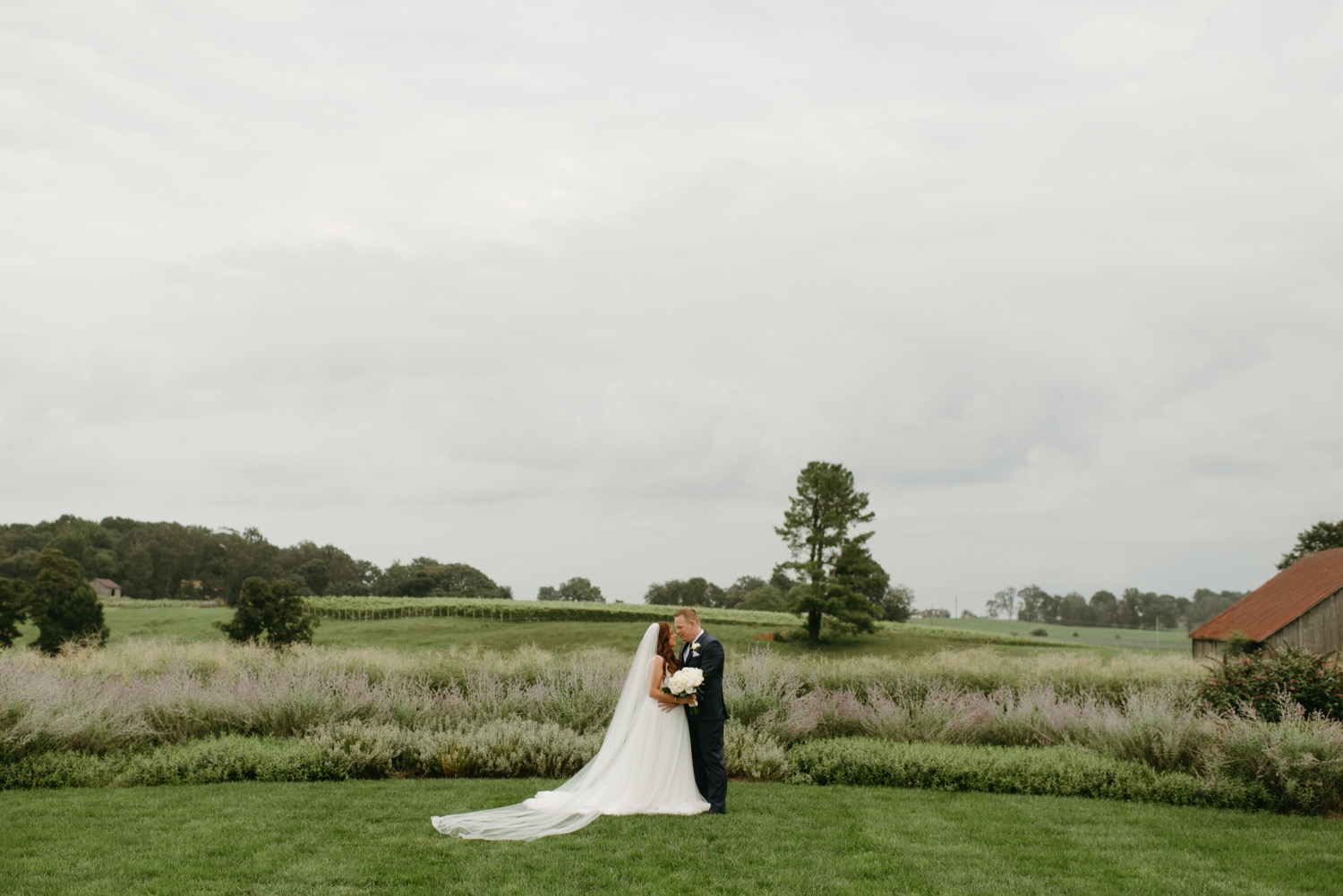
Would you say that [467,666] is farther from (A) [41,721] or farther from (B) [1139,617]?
(B) [1139,617]

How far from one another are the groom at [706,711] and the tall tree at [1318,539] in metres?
59.3

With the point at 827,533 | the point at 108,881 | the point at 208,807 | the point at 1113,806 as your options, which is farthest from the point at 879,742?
the point at 827,533

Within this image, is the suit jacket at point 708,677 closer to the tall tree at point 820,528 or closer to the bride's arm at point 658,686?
the bride's arm at point 658,686

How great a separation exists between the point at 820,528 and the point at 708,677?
40.8 meters

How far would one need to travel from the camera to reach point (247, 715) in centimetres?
1378

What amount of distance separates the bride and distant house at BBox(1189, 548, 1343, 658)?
27.6 m

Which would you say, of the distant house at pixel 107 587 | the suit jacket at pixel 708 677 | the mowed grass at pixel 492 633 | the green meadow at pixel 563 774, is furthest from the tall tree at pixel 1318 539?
the distant house at pixel 107 587

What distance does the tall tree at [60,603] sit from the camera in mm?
35312

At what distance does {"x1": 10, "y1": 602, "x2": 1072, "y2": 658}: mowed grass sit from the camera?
4584cm

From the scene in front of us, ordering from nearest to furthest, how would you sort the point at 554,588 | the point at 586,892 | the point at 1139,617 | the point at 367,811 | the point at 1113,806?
the point at 586,892 → the point at 367,811 → the point at 1113,806 → the point at 554,588 → the point at 1139,617

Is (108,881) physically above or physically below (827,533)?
below

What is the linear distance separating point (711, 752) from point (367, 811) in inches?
137

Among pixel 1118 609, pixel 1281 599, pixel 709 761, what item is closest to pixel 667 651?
pixel 709 761

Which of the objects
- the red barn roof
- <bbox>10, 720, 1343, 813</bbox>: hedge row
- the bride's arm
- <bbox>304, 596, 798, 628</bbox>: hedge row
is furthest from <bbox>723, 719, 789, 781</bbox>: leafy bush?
<bbox>304, 596, 798, 628</bbox>: hedge row
